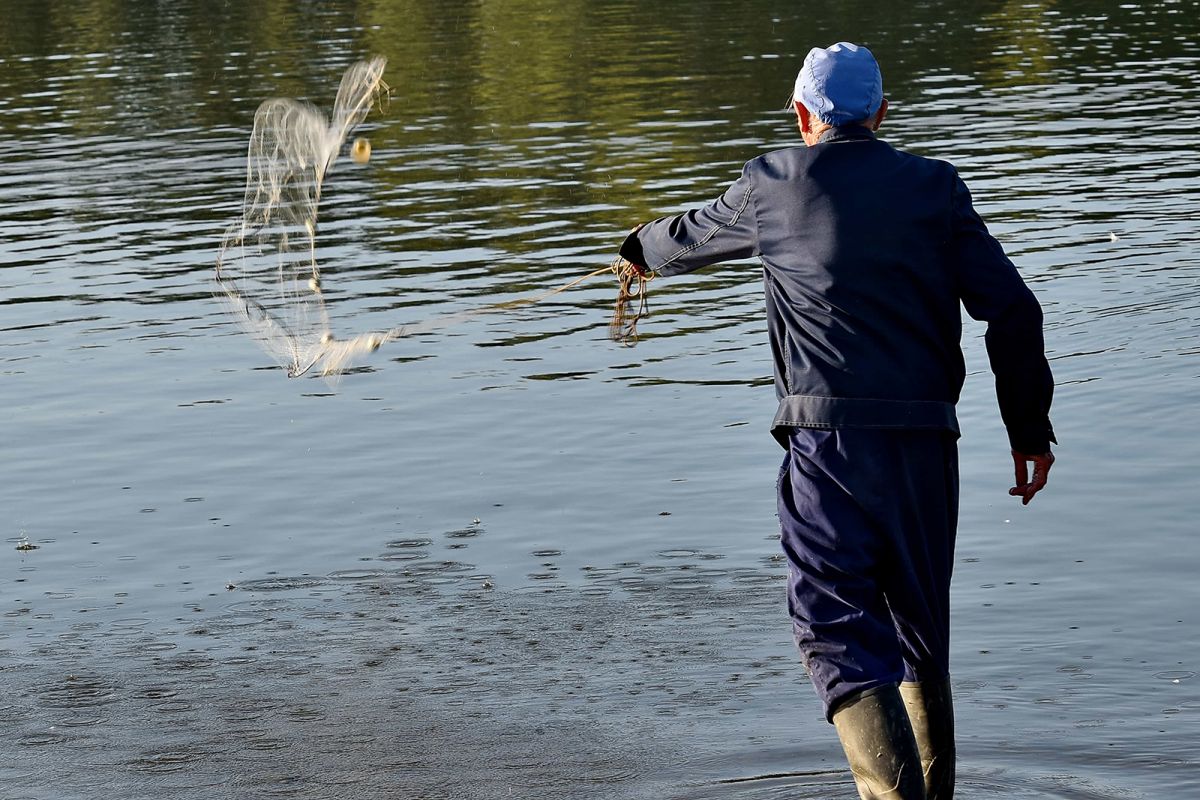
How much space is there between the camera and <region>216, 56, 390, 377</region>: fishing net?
23.9 ft

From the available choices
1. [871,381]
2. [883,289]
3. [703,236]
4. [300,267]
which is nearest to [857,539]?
[871,381]

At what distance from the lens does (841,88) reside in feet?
15.6

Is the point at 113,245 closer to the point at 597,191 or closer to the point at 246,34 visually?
the point at 597,191

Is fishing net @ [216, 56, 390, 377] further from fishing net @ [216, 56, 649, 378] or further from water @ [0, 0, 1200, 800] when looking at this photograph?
water @ [0, 0, 1200, 800]

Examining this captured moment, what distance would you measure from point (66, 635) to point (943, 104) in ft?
62.3

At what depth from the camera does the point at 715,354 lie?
12.3 m

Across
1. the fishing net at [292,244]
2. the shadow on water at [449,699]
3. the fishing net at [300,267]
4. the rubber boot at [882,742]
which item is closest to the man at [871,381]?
the rubber boot at [882,742]

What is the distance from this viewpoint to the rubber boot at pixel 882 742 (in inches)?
181

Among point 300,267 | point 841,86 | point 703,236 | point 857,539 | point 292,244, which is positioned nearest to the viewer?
point 857,539

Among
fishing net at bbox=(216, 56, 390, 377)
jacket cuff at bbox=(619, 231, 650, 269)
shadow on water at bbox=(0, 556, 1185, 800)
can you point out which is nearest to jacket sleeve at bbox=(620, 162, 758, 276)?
jacket cuff at bbox=(619, 231, 650, 269)

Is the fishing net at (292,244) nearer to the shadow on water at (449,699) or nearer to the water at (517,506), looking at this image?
the water at (517,506)

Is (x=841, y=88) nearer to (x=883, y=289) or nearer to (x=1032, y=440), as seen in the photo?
(x=883, y=289)

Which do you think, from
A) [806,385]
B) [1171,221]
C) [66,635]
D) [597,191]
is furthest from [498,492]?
[597,191]

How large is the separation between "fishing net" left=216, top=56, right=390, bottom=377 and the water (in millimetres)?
373
